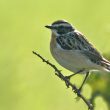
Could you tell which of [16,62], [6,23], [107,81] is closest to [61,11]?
[6,23]

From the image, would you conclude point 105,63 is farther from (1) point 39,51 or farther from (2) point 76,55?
(1) point 39,51

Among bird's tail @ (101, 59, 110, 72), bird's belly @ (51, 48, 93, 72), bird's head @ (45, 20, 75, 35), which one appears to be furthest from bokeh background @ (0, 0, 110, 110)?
bird's head @ (45, 20, 75, 35)

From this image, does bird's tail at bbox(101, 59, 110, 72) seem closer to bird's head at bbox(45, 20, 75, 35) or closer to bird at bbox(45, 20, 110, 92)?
bird at bbox(45, 20, 110, 92)

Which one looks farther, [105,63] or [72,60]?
[72,60]

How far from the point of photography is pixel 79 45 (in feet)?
26.0

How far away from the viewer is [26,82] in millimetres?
10219

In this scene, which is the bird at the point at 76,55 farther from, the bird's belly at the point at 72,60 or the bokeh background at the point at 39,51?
the bokeh background at the point at 39,51

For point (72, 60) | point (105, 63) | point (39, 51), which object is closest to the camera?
point (105, 63)

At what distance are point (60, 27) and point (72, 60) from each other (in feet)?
2.15

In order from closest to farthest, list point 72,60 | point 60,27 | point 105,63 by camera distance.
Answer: point 105,63 → point 72,60 → point 60,27

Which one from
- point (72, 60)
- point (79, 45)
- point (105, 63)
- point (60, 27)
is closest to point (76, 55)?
point (72, 60)

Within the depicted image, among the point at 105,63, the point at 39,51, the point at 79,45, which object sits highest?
the point at 39,51

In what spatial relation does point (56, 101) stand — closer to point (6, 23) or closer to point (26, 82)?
point (26, 82)

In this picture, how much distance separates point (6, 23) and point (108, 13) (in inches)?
79.1
